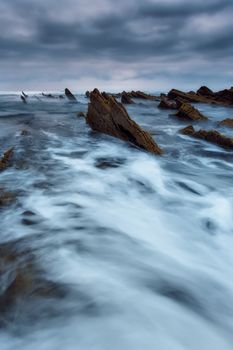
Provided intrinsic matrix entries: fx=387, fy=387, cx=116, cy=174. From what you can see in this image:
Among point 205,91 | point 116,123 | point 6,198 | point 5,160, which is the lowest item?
point 6,198

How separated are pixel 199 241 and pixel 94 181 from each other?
3139 millimetres

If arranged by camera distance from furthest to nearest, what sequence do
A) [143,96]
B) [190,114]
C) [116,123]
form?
[143,96] → [190,114] → [116,123]

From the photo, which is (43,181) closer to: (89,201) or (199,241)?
(89,201)

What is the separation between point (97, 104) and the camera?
13.2m

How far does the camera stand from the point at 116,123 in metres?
12.6

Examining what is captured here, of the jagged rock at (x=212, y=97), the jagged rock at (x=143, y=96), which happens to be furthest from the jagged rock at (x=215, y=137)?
the jagged rock at (x=143, y=96)

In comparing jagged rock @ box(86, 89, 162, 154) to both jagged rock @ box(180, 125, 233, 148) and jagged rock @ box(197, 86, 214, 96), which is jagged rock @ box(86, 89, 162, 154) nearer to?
jagged rock @ box(180, 125, 233, 148)

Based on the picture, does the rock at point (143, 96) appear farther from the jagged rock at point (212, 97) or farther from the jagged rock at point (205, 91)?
the jagged rock at point (212, 97)

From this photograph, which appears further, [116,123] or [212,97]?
[212,97]

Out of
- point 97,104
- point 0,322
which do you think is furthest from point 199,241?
point 97,104

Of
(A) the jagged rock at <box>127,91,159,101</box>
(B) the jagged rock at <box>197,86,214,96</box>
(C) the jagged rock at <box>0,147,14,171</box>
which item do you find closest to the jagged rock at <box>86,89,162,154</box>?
(C) the jagged rock at <box>0,147,14,171</box>

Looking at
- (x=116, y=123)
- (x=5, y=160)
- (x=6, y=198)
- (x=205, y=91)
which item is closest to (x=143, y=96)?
A: (x=205, y=91)

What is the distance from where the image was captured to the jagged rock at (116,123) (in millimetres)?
11555

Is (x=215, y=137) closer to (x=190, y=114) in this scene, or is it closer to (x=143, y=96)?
(x=190, y=114)
